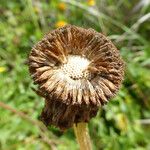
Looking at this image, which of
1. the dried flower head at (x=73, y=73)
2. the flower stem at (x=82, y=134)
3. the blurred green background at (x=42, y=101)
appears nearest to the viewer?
the dried flower head at (x=73, y=73)

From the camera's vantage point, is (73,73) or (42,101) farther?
(42,101)

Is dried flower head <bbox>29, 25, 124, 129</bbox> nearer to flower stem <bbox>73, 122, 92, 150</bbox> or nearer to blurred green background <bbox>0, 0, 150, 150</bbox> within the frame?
flower stem <bbox>73, 122, 92, 150</bbox>

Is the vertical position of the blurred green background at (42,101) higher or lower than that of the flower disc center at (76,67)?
higher

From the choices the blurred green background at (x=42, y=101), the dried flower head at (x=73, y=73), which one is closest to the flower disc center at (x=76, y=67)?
the dried flower head at (x=73, y=73)

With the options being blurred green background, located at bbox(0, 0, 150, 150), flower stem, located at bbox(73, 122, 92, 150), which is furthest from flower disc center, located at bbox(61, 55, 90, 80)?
blurred green background, located at bbox(0, 0, 150, 150)

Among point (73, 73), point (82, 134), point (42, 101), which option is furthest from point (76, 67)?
point (42, 101)

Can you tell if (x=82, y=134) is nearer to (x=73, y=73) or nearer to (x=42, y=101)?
(x=73, y=73)

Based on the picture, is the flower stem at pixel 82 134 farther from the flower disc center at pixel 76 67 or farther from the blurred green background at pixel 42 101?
the blurred green background at pixel 42 101
